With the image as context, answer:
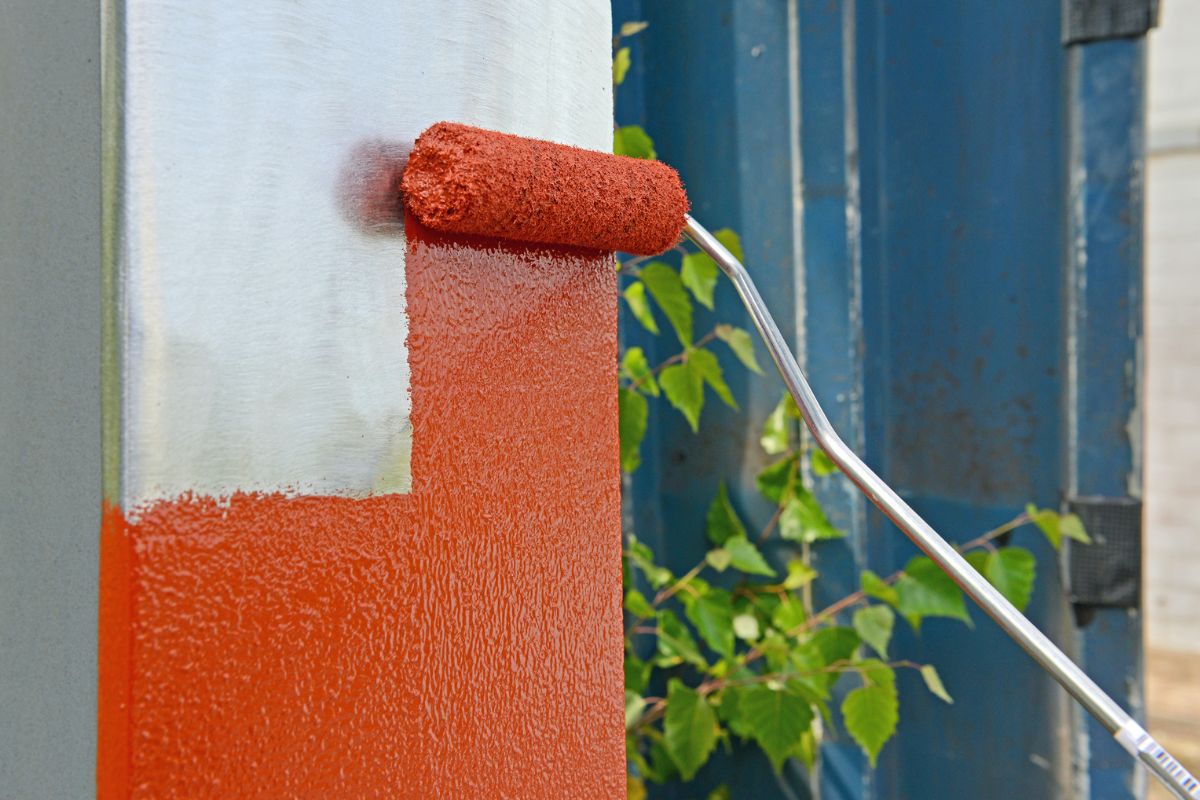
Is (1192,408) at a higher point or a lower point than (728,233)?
lower

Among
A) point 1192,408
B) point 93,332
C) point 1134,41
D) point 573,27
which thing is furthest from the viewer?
point 1192,408

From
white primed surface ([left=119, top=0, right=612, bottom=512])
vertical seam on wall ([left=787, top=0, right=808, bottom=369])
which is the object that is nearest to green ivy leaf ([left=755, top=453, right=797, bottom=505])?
vertical seam on wall ([left=787, top=0, right=808, bottom=369])

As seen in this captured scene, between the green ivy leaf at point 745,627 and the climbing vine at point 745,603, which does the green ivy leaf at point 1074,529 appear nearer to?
the climbing vine at point 745,603

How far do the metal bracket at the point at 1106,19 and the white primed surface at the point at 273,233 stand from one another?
82cm

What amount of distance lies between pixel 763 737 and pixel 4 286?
0.84m

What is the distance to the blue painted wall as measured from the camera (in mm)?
1042

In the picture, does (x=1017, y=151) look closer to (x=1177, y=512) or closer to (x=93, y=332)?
(x=93, y=332)

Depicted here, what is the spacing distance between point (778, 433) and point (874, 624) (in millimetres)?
230

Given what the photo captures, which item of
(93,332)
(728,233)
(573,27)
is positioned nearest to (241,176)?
(93,332)

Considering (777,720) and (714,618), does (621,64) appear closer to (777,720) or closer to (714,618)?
(714,618)

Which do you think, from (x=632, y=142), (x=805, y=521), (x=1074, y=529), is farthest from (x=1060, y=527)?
(x=632, y=142)

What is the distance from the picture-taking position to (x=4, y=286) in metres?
0.36

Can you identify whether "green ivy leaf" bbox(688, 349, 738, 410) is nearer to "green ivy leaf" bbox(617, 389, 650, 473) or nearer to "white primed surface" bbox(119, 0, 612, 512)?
"green ivy leaf" bbox(617, 389, 650, 473)

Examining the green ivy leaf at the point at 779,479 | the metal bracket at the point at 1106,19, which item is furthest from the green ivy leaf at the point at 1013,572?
the metal bracket at the point at 1106,19
